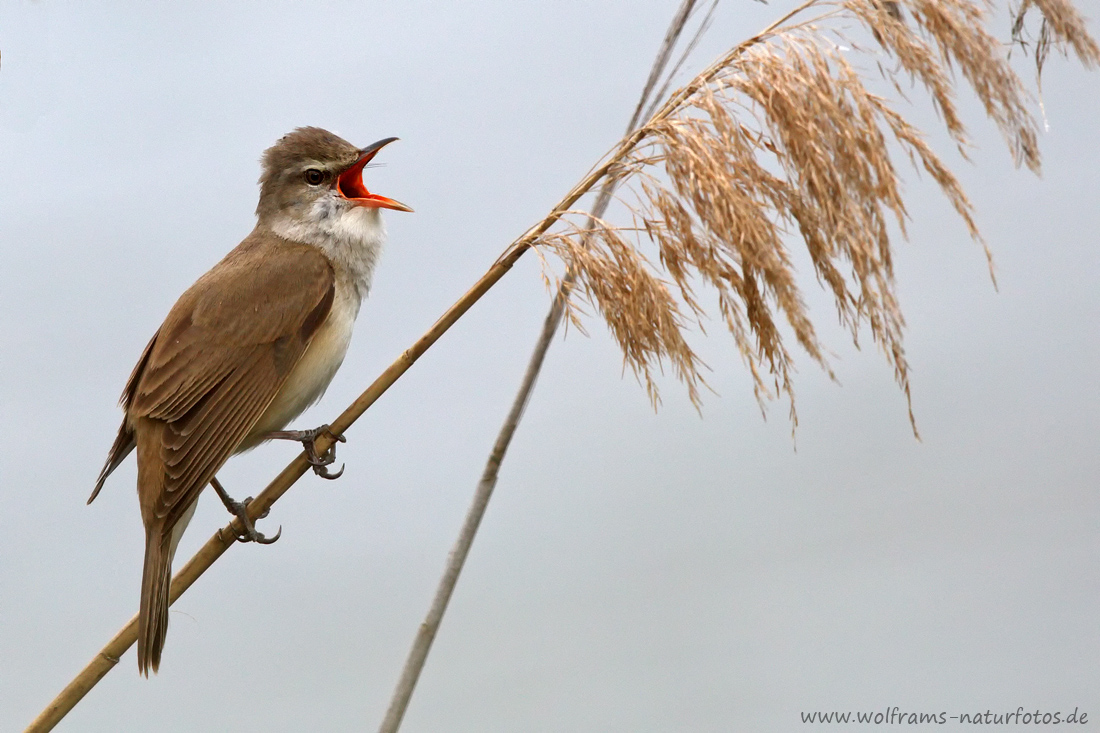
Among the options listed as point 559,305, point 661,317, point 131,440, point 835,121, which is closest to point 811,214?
point 835,121

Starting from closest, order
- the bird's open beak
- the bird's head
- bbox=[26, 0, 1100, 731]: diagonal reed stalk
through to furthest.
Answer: bbox=[26, 0, 1100, 731]: diagonal reed stalk < the bird's open beak < the bird's head

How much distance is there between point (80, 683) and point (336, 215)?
1310 millimetres

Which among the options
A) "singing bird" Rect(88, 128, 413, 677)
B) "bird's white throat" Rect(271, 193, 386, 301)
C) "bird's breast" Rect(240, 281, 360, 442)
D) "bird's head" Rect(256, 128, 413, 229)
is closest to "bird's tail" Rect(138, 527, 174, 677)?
"singing bird" Rect(88, 128, 413, 677)

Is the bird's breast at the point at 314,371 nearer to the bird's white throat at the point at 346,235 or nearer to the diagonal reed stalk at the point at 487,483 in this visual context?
the bird's white throat at the point at 346,235

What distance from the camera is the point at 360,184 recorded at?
2.45 meters

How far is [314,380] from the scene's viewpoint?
218 centimetres

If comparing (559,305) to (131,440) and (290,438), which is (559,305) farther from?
(131,440)

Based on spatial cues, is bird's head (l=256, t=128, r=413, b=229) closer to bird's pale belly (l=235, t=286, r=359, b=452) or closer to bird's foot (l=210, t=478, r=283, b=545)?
bird's pale belly (l=235, t=286, r=359, b=452)

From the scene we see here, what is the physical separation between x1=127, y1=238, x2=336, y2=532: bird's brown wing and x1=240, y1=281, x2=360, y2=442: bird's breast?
0.03m

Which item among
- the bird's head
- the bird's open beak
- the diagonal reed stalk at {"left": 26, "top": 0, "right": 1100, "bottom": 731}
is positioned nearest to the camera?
the diagonal reed stalk at {"left": 26, "top": 0, "right": 1100, "bottom": 731}

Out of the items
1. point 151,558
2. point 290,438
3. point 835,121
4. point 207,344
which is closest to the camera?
point 835,121

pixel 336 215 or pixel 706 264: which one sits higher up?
pixel 336 215

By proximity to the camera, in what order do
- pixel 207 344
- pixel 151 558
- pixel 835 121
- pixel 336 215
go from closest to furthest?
pixel 835 121 → pixel 151 558 → pixel 207 344 → pixel 336 215

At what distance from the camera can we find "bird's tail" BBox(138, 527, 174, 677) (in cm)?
148
